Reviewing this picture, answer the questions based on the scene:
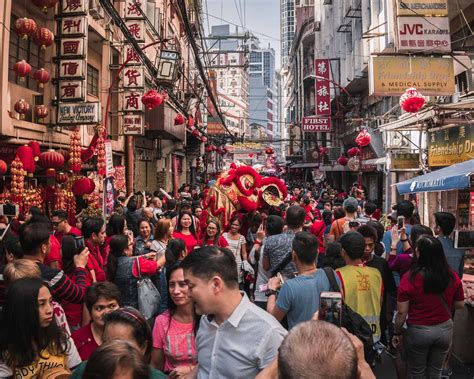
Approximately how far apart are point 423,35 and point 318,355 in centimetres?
1155

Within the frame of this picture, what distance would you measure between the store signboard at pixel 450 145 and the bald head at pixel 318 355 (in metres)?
10.1

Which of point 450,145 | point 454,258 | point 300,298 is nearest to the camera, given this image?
point 300,298

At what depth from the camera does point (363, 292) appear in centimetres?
425

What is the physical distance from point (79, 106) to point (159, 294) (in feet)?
29.0

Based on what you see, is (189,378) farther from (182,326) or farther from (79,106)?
(79,106)

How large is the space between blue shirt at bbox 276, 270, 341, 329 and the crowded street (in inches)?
0.6

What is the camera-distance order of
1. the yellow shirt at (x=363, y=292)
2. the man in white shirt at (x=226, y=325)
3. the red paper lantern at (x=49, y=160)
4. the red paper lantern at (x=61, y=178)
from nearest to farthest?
the man in white shirt at (x=226, y=325)
the yellow shirt at (x=363, y=292)
the red paper lantern at (x=49, y=160)
the red paper lantern at (x=61, y=178)

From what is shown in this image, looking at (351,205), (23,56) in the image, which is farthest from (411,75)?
(23,56)

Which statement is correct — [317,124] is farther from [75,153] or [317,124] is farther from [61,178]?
[61,178]

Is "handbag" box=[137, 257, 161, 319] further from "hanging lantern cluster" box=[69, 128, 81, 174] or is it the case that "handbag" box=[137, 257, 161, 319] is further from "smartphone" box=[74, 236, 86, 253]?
"hanging lantern cluster" box=[69, 128, 81, 174]

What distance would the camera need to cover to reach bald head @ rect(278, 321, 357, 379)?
1751 mm

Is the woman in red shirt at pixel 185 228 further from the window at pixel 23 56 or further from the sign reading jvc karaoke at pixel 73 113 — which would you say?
the window at pixel 23 56

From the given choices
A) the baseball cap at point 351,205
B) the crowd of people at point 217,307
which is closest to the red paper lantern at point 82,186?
the crowd of people at point 217,307

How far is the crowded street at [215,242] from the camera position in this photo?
270 cm
